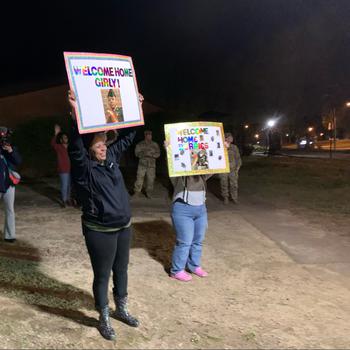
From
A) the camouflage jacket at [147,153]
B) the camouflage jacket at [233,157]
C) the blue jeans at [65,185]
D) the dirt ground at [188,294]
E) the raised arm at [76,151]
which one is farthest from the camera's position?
the camouflage jacket at [147,153]

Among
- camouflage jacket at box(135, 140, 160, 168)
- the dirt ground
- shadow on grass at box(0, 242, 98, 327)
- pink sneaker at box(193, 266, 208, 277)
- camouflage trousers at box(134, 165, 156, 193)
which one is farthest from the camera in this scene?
camouflage trousers at box(134, 165, 156, 193)

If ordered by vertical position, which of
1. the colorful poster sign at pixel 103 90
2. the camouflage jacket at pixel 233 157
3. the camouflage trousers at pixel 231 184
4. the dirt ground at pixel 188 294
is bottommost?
the dirt ground at pixel 188 294

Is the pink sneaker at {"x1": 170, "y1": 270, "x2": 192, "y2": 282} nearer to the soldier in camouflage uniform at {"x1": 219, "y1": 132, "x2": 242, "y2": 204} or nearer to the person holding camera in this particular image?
the person holding camera

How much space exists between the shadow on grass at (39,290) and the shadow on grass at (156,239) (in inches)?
58.3

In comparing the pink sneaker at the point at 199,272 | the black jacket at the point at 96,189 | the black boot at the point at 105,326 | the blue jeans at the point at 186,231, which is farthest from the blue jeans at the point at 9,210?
the black boot at the point at 105,326

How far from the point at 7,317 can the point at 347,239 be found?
19.6 feet

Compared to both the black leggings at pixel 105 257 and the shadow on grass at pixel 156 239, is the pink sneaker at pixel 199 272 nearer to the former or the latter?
the shadow on grass at pixel 156 239

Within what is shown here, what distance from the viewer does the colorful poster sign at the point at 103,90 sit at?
3643 millimetres

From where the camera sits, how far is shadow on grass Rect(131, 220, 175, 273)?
6387 mm

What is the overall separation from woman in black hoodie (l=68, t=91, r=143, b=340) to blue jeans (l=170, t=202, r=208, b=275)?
149cm

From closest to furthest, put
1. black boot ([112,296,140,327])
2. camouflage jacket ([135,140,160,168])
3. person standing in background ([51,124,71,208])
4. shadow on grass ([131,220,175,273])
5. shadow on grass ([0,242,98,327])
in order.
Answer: black boot ([112,296,140,327]) < shadow on grass ([0,242,98,327]) < shadow on grass ([131,220,175,273]) < person standing in background ([51,124,71,208]) < camouflage jacket ([135,140,160,168])

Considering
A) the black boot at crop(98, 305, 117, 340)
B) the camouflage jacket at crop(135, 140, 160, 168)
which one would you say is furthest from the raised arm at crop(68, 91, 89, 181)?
the camouflage jacket at crop(135, 140, 160, 168)

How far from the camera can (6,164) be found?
6.37 m

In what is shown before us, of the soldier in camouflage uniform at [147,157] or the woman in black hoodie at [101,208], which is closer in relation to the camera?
the woman in black hoodie at [101,208]
